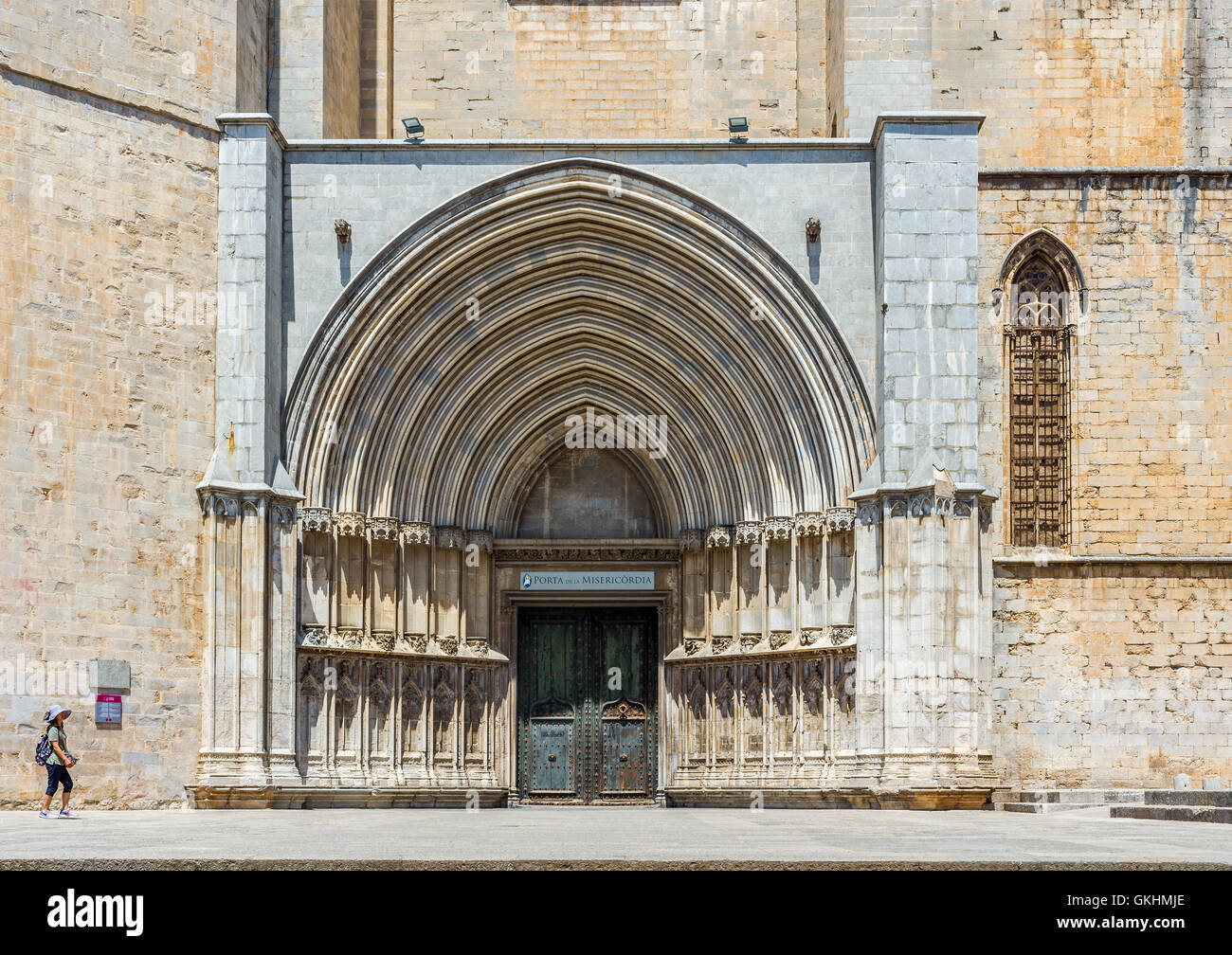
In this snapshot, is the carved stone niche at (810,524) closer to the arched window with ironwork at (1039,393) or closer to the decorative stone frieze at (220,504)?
the arched window with ironwork at (1039,393)

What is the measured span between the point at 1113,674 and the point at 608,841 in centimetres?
972

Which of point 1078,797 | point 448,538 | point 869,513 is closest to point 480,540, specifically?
point 448,538

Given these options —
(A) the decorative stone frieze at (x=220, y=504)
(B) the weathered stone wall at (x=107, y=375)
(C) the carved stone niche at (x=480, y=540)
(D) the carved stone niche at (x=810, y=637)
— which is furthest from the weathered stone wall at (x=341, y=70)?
(D) the carved stone niche at (x=810, y=637)

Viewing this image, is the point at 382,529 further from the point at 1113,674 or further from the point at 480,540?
the point at 1113,674

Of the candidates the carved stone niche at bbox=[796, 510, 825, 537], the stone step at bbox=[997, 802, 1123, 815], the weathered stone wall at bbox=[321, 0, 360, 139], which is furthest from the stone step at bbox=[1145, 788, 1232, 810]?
the weathered stone wall at bbox=[321, 0, 360, 139]

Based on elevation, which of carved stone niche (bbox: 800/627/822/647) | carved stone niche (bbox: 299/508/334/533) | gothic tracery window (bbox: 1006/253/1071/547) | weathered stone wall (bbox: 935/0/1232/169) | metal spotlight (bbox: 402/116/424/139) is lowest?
carved stone niche (bbox: 800/627/822/647)

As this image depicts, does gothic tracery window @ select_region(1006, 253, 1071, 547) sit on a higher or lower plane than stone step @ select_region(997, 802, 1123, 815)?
higher

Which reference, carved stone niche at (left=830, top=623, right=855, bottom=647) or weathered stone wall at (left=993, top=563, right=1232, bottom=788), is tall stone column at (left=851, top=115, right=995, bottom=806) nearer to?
carved stone niche at (left=830, top=623, right=855, bottom=647)

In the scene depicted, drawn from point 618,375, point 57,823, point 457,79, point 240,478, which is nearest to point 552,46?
point 457,79

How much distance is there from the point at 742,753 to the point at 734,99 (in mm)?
7667

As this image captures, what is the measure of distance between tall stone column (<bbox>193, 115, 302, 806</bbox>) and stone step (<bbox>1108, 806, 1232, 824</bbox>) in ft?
24.9

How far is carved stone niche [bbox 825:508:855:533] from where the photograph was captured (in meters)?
16.4

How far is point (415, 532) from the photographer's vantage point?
1734cm

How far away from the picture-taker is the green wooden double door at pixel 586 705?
18.5m
